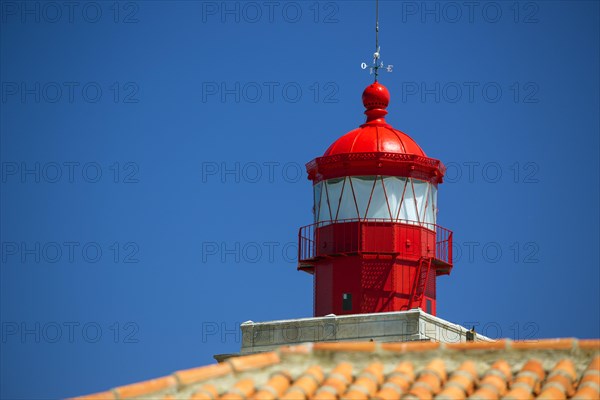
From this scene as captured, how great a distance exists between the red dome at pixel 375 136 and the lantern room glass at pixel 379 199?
2.10 feet

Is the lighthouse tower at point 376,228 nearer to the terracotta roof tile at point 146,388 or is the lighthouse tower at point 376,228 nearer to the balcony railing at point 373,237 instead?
the balcony railing at point 373,237

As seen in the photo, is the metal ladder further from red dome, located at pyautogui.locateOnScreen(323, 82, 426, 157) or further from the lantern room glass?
red dome, located at pyautogui.locateOnScreen(323, 82, 426, 157)

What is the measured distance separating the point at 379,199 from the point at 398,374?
1719 centimetres

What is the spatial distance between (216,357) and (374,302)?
142 inches

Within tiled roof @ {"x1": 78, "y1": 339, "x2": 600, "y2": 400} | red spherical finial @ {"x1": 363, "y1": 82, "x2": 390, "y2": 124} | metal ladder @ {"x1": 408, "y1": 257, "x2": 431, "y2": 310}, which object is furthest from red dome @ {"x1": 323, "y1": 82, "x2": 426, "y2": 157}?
tiled roof @ {"x1": 78, "y1": 339, "x2": 600, "y2": 400}

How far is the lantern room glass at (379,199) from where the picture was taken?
3203 centimetres

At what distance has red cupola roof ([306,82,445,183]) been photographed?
105 feet

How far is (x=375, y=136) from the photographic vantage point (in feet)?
106

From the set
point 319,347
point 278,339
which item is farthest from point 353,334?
point 319,347

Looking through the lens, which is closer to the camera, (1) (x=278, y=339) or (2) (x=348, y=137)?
(1) (x=278, y=339)

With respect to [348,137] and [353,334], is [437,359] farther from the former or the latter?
[348,137]

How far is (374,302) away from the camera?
31.5 metres

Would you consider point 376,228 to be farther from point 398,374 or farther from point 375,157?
point 398,374

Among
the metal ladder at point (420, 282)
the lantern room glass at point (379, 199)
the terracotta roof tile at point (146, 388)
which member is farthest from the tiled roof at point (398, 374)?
the lantern room glass at point (379, 199)
